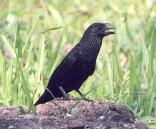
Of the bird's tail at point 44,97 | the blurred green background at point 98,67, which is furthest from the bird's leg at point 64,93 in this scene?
the blurred green background at point 98,67

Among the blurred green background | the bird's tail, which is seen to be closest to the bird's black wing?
the bird's tail

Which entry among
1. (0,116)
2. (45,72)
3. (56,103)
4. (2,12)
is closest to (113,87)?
(45,72)

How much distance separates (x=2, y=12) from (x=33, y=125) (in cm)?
497

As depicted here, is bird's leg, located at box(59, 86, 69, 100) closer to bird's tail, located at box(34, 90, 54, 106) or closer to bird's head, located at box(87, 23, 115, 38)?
bird's tail, located at box(34, 90, 54, 106)

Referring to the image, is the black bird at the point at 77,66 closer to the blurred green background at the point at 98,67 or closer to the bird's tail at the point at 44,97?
the bird's tail at the point at 44,97

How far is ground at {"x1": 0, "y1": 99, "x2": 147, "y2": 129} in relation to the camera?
5004 mm

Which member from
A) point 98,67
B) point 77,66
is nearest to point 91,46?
point 77,66

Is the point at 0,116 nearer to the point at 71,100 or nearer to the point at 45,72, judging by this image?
the point at 71,100

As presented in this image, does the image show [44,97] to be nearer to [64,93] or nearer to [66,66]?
[64,93]

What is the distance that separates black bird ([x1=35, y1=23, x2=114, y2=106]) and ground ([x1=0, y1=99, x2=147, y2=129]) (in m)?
0.26

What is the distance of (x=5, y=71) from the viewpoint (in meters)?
6.25

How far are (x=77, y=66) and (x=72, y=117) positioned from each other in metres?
0.59

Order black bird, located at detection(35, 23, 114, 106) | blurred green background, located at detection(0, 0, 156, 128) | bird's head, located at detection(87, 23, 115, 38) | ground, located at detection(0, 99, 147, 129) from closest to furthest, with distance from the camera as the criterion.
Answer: ground, located at detection(0, 99, 147, 129) → black bird, located at detection(35, 23, 114, 106) → bird's head, located at detection(87, 23, 115, 38) → blurred green background, located at detection(0, 0, 156, 128)

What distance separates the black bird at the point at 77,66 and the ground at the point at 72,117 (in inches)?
10.3
